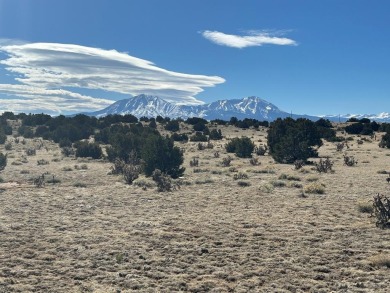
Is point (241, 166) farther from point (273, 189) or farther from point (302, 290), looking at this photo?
point (302, 290)

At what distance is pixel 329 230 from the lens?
47.3 ft

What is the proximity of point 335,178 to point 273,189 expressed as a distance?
19.5ft

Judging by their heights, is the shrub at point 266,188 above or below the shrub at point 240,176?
below

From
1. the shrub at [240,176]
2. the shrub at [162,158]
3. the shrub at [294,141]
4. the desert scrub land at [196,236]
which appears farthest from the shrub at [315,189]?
the shrub at [294,141]

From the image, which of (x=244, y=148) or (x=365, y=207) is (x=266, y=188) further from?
(x=244, y=148)

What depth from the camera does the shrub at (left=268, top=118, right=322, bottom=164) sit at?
37375 millimetres

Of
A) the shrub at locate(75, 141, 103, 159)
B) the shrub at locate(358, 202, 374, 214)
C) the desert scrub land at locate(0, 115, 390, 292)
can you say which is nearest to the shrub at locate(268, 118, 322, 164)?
the desert scrub land at locate(0, 115, 390, 292)

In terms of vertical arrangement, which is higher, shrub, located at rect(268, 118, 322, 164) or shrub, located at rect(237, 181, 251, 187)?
shrub, located at rect(268, 118, 322, 164)

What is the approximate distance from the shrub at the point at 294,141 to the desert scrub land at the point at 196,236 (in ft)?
33.3

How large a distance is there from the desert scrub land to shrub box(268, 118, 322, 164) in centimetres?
1016

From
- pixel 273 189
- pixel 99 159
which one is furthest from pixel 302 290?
pixel 99 159

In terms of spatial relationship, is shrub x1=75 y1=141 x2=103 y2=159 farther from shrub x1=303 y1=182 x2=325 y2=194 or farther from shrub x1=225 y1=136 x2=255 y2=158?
shrub x1=303 y1=182 x2=325 y2=194

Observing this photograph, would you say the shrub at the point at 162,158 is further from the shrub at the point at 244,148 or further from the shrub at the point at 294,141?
the shrub at the point at 244,148

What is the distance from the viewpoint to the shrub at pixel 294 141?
123 ft
